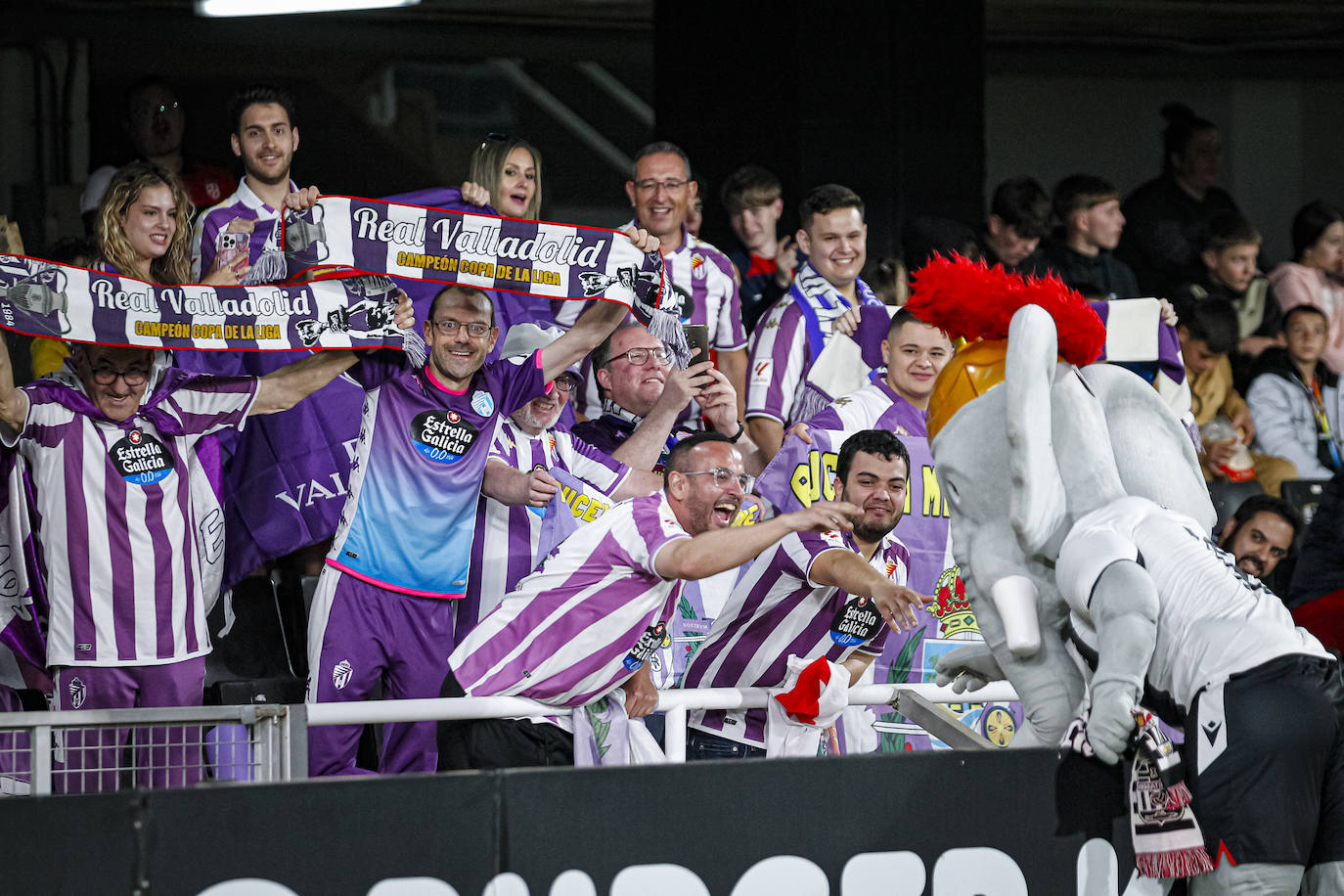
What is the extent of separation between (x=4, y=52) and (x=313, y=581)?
20.1ft

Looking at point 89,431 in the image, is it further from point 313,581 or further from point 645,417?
point 645,417

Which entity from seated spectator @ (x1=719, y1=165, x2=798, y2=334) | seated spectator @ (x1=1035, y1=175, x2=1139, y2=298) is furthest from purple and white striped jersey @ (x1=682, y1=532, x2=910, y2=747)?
seated spectator @ (x1=1035, y1=175, x2=1139, y2=298)

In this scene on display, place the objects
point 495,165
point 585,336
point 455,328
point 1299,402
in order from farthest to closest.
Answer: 1. point 1299,402
2. point 495,165
3. point 585,336
4. point 455,328

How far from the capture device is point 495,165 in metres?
6.18

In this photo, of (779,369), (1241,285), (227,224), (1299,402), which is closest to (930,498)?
(779,369)

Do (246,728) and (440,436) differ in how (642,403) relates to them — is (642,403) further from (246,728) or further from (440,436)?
(246,728)

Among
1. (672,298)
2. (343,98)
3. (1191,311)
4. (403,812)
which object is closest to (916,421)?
(672,298)

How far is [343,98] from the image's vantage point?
38.6 ft

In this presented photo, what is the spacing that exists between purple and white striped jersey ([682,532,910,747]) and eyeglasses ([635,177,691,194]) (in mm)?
2079

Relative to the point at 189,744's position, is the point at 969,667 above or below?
above

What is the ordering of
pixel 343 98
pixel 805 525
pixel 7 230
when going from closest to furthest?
1. pixel 805 525
2. pixel 7 230
3. pixel 343 98

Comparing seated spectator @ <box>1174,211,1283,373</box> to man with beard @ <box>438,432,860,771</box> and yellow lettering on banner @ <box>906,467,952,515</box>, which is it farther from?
man with beard @ <box>438,432,860,771</box>

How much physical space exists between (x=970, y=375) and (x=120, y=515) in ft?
8.73

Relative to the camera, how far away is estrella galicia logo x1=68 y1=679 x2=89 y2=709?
507 cm
